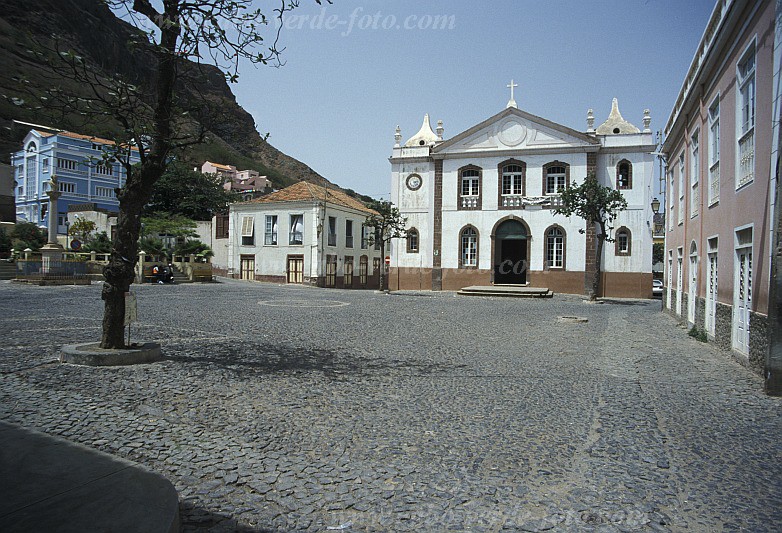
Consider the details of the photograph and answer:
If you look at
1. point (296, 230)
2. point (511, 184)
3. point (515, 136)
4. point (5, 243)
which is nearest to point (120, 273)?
point (511, 184)

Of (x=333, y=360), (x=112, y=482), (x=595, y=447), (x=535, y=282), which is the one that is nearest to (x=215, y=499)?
(x=112, y=482)

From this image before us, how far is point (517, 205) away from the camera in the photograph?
30.2 metres

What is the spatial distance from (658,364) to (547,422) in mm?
4302

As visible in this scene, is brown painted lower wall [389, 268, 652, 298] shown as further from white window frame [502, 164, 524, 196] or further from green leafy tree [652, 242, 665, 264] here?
green leafy tree [652, 242, 665, 264]

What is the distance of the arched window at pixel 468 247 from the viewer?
31.0 metres

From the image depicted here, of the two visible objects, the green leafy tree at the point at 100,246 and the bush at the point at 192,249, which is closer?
the green leafy tree at the point at 100,246

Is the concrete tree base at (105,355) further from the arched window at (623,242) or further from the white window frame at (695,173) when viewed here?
the arched window at (623,242)

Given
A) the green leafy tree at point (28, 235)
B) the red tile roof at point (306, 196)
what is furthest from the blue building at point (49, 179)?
the red tile roof at point (306, 196)

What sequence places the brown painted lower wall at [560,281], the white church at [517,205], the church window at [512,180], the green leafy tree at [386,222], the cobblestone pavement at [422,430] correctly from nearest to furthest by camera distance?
the cobblestone pavement at [422,430] < the white church at [517,205] < the brown painted lower wall at [560,281] < the green leafy tree at [386,222] < the church window at [512,180]

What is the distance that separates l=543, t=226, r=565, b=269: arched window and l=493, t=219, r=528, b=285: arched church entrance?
1165 millimetres

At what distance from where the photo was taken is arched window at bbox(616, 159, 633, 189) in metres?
28.8

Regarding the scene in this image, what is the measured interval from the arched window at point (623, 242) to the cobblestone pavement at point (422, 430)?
20.6 metres

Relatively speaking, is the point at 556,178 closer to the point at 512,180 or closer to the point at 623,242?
the point at 512,180

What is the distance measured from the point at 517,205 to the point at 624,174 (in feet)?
18.7
